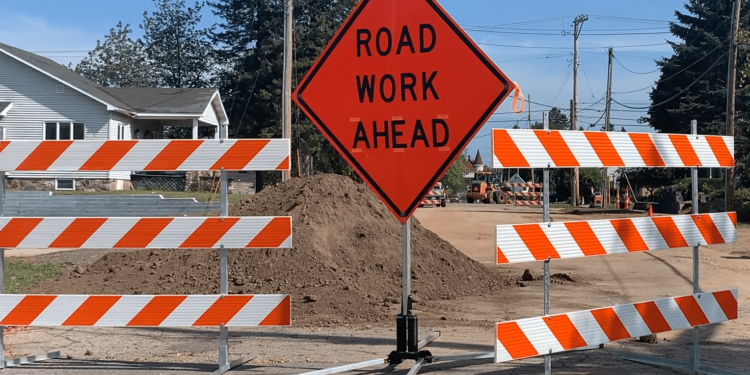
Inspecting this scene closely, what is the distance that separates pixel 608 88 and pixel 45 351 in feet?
176

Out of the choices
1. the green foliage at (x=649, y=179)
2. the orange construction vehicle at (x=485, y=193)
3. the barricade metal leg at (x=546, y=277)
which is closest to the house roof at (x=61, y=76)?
the orange construction vehicle at (x=485, y=193)

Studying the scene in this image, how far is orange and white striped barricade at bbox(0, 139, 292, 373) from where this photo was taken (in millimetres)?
6539

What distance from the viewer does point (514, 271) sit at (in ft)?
48.4

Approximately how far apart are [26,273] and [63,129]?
25.2m

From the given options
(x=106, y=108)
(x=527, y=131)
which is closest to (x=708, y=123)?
(x=106, y=108)

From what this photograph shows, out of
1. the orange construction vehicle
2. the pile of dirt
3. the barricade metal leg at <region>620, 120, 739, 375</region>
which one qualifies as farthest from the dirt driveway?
the orange construction vehicle

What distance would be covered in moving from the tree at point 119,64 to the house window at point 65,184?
38023mm

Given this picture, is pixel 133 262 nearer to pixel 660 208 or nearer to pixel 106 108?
pixel 106 108

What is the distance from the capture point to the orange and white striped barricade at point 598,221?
5.77 m

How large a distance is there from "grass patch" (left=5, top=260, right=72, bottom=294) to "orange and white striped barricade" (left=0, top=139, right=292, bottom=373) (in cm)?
532

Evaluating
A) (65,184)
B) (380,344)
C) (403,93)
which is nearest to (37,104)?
(65,184)

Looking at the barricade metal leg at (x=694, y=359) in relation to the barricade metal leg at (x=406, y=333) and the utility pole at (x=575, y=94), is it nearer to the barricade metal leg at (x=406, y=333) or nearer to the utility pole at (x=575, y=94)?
the barricade metal leg at (x=406, y=333)

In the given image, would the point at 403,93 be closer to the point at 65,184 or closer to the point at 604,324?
the point at 604,324

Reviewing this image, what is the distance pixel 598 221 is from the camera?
20.1 feet
